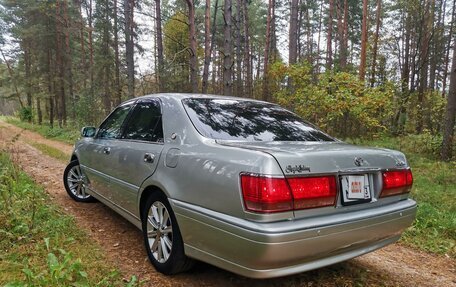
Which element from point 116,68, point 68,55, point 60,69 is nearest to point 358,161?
point 116,68

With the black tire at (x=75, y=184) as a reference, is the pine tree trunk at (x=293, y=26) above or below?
above

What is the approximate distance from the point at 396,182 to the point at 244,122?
57.2 inches

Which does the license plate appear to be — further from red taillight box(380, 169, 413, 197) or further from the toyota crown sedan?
red taillight box(380, 169, 413, 197)

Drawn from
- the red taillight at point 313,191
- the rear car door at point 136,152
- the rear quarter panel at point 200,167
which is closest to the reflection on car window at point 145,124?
the rear car door at point 136,152

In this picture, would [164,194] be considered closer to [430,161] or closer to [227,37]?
[227,37]

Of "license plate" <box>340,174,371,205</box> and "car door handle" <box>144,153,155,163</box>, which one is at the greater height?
"car door handle" <box>144,153,155,163</box>

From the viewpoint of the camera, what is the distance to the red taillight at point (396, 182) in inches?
108

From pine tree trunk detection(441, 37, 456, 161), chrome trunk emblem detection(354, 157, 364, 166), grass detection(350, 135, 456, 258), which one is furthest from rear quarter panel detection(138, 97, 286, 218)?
pine tree trunk detection(441, 37, 456, 161)

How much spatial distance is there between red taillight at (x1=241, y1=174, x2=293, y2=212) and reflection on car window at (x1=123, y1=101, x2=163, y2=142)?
52.2 inches

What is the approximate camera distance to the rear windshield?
9.68 ft

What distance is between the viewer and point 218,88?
91.8 feet

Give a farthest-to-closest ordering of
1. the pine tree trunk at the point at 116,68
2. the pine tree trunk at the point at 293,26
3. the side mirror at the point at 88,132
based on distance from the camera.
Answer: the pine tree trunk at the point at 116,68 < the pine tree trunk at the point at 293,26 < the side mirror at the point at 88,132

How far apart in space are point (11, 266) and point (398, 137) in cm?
1421

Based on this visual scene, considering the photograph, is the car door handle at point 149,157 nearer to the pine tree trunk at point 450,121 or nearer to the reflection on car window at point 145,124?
the reflection on car window at point 145,124
